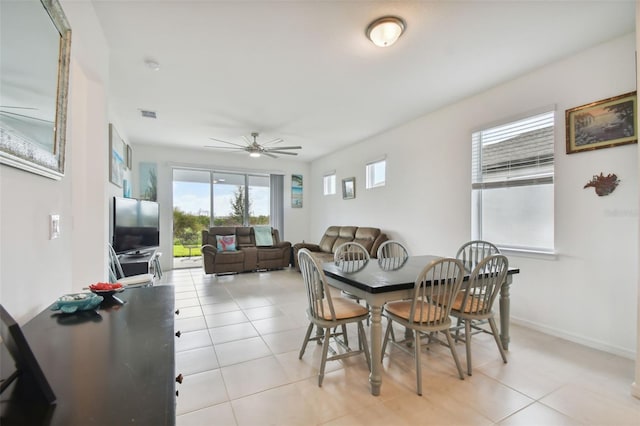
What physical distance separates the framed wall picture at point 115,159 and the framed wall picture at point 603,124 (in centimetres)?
530

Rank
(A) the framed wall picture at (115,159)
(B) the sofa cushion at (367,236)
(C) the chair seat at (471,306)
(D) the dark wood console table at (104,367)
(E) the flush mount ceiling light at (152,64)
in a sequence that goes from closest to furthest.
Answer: (D) the dark wood console table at (104,367) → (C) the chair seat at (471,306) → (E) the flush mount ceiling light at (152,64) → (A) the framed wall picture at (115,159) → (B) the sofa cushion at (367,236)

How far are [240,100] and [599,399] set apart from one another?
14.5 feet

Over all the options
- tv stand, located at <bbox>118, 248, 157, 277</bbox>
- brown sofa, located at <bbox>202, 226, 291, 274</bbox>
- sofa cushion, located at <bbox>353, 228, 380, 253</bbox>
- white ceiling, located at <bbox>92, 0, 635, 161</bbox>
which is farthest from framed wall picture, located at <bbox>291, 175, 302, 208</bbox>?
tv stand, located at <bbox>118, 248, 157, 277</bbox>

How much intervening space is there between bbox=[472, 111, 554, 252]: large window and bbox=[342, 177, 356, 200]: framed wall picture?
8.96 ft

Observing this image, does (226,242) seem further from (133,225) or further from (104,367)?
(104,367)

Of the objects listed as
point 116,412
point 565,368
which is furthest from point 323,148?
point 116,412

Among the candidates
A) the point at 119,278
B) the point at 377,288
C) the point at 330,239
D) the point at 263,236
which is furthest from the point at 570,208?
the point at 263,236

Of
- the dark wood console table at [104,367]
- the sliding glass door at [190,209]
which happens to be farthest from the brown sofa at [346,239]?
the dark wood console table at [104,367]

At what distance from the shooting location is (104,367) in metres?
0.80

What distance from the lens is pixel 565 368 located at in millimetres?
2271

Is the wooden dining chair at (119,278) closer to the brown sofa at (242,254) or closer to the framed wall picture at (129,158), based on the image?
the brown sofa at (242,254)

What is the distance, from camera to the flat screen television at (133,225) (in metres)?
3.59

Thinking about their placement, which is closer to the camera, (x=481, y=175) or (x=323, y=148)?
(x=481, y=175)

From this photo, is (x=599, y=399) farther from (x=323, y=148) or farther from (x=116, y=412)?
(x=323, y=148)
